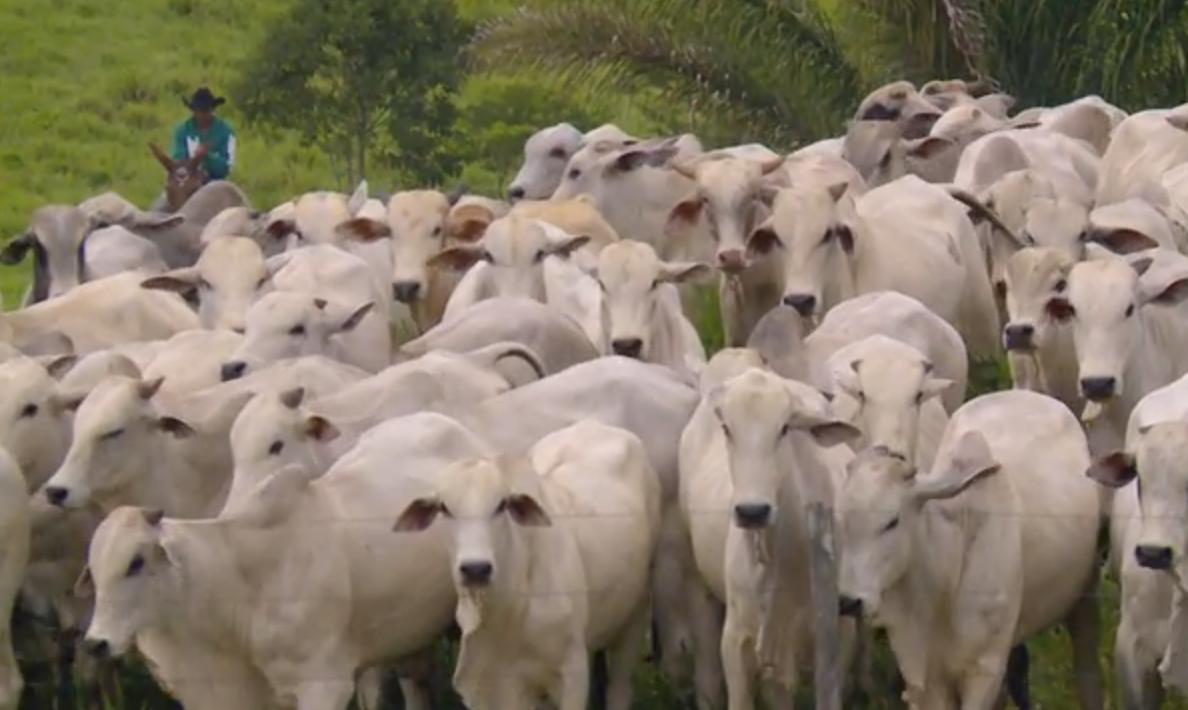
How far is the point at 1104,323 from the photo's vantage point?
40.5ft

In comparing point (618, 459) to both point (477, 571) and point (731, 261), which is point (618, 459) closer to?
point (477, 571)

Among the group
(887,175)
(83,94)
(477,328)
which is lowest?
(83,94)

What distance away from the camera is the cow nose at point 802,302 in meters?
13.7

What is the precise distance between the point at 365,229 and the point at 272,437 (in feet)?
14.1

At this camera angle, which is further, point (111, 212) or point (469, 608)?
point (111, 212)

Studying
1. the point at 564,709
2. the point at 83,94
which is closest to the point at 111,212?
the point at 564,709

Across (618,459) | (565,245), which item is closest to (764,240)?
(565,245)

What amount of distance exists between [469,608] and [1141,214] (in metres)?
5.44

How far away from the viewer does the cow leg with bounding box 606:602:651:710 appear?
1151 cm

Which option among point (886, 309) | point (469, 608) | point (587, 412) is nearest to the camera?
point (469, 608)

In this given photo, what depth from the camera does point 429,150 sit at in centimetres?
2425

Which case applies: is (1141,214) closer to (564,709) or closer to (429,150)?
(564,709)

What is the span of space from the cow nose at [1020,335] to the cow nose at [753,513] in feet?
9.28

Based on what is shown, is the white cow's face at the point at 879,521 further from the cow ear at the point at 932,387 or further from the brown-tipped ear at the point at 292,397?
the brown-tipped ear at the point at 292,397
